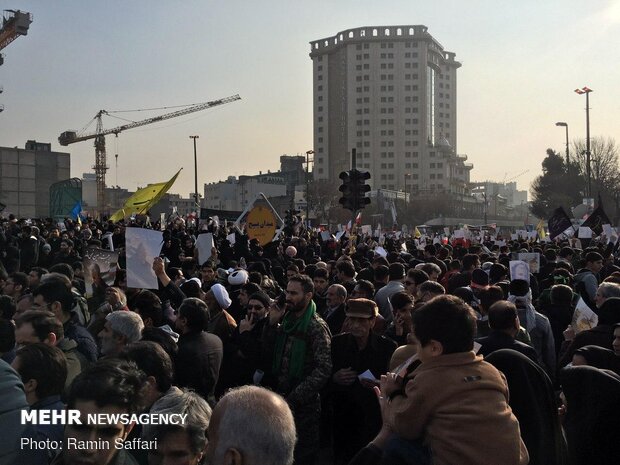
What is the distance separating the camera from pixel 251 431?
2.51 meters

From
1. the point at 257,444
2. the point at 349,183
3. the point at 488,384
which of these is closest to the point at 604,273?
the point at 349,183

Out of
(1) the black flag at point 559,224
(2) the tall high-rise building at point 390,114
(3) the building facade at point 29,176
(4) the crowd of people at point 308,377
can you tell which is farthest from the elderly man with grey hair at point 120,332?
(2) the tall high-rise building at point 390,114

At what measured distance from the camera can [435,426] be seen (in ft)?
9.39

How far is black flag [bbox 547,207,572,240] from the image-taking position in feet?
66.1

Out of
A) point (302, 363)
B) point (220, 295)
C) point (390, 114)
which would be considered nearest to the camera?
point (302, 363)

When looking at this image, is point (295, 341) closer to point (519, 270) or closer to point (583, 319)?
point (583, 319)

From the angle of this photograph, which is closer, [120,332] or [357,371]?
[120,332]

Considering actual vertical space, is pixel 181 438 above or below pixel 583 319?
below

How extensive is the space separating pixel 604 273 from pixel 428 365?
33.1 ft

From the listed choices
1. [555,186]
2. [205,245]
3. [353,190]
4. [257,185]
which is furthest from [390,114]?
[205,245]

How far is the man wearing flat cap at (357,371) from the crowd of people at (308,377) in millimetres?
12

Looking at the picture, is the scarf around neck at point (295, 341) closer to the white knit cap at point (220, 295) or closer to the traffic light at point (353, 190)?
the white knit cap at point (220, 295)

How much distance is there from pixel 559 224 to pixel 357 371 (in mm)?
16120

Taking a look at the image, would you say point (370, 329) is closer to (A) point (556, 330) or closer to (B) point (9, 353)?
(B) point (9, 353)
